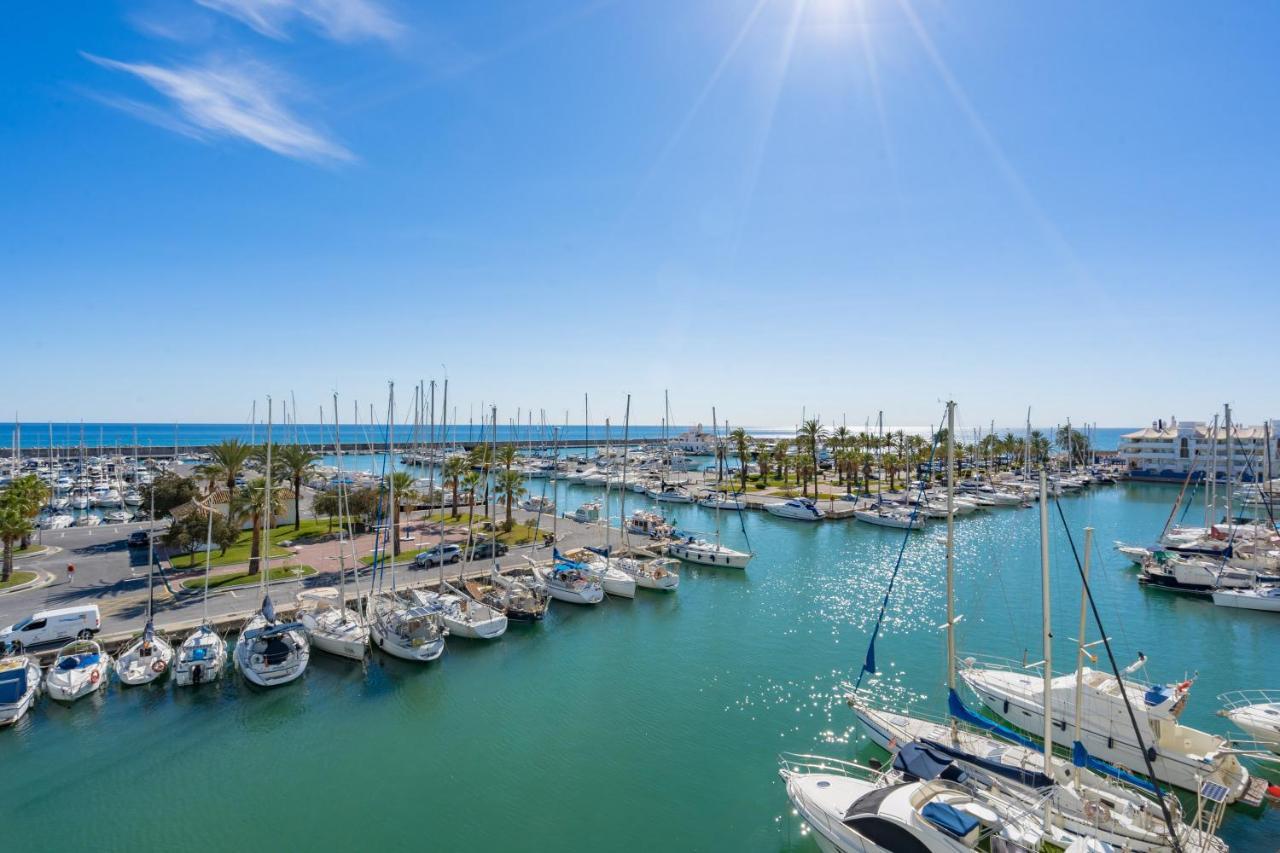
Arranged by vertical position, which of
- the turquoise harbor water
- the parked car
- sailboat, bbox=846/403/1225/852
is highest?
the parked car

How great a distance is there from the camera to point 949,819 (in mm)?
16422

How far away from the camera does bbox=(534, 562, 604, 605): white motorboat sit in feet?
143

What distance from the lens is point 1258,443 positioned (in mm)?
116750

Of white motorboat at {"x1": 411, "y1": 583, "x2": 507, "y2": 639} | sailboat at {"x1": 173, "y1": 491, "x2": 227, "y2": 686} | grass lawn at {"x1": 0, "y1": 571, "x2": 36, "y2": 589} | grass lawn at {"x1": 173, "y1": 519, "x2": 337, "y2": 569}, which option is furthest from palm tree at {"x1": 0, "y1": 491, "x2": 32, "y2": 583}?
white motorboat at {"x1": 411, "y1": 583, "x2": 507, "y2": 639}

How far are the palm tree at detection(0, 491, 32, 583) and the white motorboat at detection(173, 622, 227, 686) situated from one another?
60.0ft

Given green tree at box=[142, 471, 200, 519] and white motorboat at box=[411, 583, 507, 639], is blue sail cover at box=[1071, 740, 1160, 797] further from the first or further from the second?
green tree at box=[142, 471, 200, 519]

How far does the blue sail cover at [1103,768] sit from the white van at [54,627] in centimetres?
Result: 4272

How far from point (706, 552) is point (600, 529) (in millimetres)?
13125

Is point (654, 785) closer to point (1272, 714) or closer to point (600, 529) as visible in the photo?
point (1272, 714)

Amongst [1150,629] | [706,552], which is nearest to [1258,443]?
[1150,629]

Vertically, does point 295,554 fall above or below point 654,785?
above

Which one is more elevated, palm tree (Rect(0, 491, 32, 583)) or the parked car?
palm tree (Rect(0, 491, 32, 583))

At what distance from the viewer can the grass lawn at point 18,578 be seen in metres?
39.3

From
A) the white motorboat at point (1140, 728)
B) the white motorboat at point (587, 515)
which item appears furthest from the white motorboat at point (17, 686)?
the white motorboat at point (587, 515)
